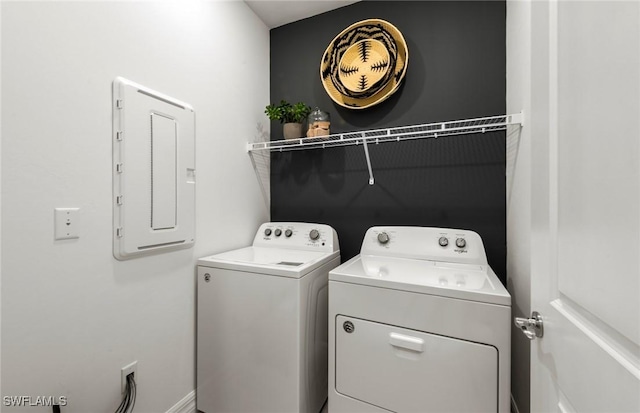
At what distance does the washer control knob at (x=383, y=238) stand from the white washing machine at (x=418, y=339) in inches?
10.5

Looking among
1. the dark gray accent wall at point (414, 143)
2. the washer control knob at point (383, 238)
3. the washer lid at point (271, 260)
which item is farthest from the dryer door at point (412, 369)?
the dark gray accent wall at point (414, 143)

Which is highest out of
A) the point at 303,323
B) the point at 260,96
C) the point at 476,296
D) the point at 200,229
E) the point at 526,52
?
the point at 260,96

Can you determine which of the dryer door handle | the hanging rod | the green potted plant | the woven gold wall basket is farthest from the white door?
the green potted plant

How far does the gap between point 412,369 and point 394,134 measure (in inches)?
50.6

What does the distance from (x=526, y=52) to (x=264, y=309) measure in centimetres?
167

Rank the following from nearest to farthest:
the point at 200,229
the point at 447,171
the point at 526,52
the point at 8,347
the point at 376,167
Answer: the point at 8,347 < the point at 526,52 < the point at 200,229 < the point at 447,171 < the point at 376,167

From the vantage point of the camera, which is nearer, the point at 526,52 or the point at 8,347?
the point at 8,347

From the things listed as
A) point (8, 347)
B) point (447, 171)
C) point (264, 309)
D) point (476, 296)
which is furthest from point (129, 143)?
point (447, 171)

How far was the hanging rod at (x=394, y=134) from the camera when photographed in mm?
1576

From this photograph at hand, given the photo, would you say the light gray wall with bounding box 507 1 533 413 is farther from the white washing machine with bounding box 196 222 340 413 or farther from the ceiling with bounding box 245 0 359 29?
the ceiling with bounding box 245 0 359 29

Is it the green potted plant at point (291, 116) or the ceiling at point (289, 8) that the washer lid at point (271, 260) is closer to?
the green potted plant at point (291, 116)

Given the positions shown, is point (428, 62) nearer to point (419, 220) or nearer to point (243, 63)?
point (419, 220)

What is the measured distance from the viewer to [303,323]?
1.33m

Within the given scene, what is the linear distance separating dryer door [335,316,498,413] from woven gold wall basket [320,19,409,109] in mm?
1432
